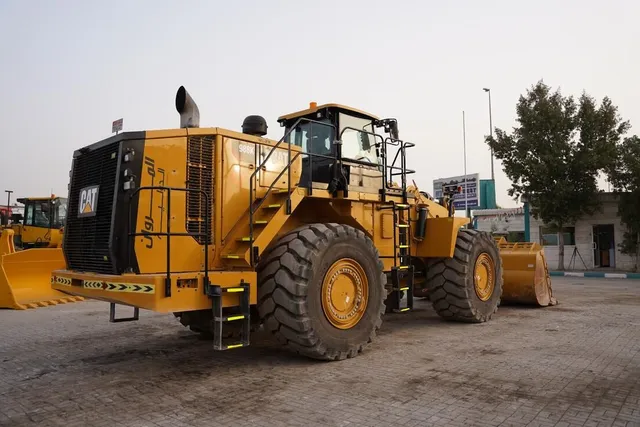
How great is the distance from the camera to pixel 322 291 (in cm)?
558

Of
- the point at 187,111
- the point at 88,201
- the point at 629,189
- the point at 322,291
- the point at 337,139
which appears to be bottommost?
the point at 322,291

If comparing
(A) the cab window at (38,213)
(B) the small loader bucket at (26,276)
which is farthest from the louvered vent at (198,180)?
(A) the cab window at (38,213)

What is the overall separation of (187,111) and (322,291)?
269 centimetres

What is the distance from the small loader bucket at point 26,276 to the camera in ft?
35.4

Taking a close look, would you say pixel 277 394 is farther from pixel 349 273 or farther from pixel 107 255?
pixel 107 255

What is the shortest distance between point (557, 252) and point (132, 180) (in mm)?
22818

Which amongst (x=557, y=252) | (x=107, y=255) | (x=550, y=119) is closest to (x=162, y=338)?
(x=107, y=255)

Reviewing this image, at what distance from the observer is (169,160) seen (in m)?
5.34

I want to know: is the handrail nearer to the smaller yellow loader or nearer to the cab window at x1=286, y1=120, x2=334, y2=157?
the cab window at x1=286, y1=120, x2=334, y2=157

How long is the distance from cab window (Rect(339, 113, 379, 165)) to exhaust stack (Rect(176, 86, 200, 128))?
214cm

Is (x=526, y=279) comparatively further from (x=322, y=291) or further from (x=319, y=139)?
(x=322, y=291)

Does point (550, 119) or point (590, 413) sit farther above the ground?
point (550, 119)

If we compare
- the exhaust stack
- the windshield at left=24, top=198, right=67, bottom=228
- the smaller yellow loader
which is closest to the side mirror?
the exhaust stack

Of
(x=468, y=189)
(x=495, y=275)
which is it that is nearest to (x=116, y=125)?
(x=495, y=275)
